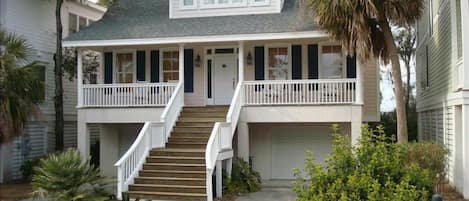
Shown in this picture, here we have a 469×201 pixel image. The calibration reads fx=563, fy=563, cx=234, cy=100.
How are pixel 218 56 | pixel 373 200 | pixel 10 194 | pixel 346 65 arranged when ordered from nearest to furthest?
1. pixel 373 200
2. pixel 10 194
3. pixel 346 65
4. pixel 218 56

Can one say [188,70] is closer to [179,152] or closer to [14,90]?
[179,152]

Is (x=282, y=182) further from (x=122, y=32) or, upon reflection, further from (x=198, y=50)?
(x=122, y=32)

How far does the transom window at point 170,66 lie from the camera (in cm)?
2044

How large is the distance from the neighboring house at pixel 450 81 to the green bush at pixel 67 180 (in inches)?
340

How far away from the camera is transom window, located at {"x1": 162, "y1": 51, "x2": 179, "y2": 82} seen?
20.4 m

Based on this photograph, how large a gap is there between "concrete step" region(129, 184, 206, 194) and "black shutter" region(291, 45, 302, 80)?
6.49m

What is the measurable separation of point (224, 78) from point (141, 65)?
3.12m

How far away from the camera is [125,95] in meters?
18.9

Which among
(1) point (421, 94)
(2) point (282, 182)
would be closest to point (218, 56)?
(2) point (282, 182)

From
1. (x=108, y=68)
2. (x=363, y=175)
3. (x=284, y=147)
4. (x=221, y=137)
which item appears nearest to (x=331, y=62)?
(x=284, y=147)

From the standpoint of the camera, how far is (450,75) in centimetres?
1553

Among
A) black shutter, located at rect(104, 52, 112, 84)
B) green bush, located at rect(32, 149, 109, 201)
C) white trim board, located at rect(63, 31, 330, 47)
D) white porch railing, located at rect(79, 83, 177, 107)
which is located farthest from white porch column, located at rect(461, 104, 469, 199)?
black shutter, located at rect(104, 52, 112, 84)

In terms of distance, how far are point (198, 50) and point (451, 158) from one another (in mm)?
9341

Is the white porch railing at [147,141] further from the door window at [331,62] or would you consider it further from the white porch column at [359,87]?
the white porch column at [359,87]
